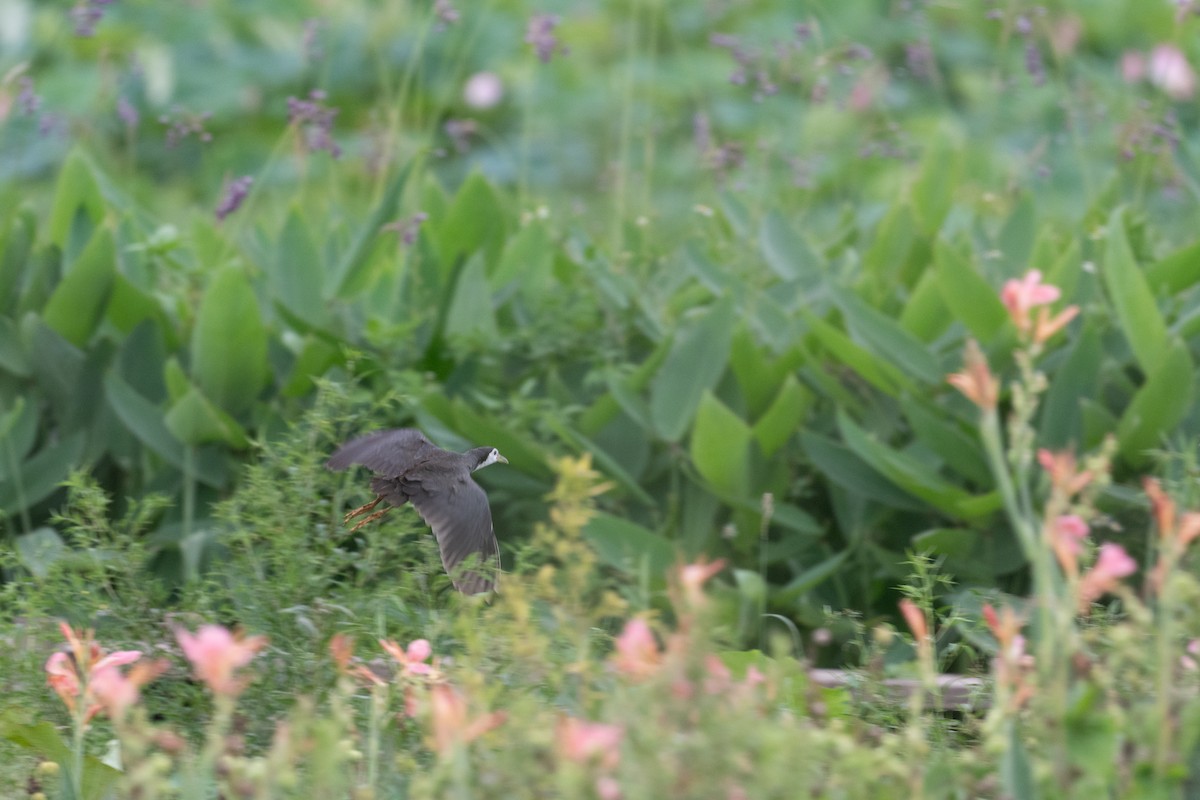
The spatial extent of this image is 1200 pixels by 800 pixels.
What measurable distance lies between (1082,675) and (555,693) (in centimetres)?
53

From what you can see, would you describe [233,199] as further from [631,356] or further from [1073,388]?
[1073,388]

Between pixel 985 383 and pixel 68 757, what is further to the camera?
pixel 68 757

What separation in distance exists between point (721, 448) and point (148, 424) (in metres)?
0.92

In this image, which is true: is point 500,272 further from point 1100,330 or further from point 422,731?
point 422,731

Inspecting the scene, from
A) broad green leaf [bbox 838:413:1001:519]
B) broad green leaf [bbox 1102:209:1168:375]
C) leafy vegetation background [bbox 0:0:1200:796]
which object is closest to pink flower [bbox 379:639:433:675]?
leafy vegetation background [bbox 0:0:1200:796]

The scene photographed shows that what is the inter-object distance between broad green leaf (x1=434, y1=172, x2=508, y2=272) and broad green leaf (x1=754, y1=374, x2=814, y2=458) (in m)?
0.64

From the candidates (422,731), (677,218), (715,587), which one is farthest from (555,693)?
(677,218)

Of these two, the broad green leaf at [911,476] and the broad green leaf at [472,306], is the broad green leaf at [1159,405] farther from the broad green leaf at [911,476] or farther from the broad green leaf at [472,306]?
the broad green leaf at [472,306]

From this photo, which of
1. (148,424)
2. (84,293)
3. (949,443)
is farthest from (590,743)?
(84,293)

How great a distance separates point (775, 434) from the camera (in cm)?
247

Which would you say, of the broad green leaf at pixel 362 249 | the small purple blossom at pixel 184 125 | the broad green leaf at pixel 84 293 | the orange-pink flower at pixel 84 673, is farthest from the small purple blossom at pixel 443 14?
the orange-pink flower at pixel 84 673

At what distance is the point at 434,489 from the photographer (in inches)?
72.7

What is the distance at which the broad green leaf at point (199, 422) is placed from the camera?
243cm

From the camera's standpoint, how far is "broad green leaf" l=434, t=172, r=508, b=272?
9.29 feet
